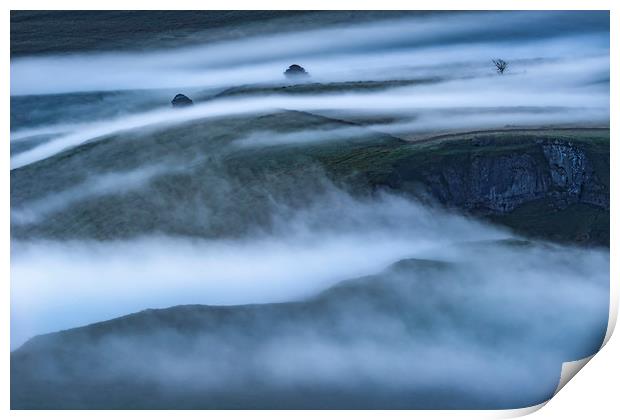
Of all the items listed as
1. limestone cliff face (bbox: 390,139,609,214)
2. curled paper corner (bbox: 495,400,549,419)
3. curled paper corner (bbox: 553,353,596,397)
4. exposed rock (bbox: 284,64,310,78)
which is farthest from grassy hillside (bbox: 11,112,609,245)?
curled paper corner (bbox: 495,400,549,419)

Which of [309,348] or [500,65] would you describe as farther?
[500,65]

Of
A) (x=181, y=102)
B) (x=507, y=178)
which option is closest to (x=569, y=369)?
(x=507, y=178)


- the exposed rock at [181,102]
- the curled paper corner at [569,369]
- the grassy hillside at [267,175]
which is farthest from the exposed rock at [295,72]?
the curled paper corner at [569,369]

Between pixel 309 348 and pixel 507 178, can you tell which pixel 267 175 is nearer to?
pixel 309 348
